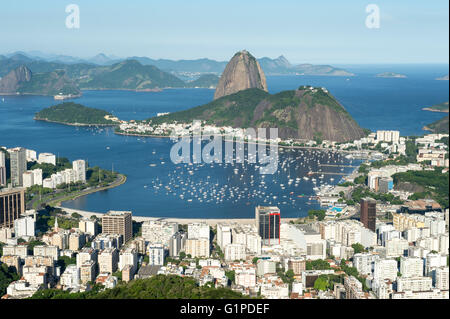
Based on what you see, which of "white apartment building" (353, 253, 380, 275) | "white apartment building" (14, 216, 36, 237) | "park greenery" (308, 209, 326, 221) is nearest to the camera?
"white apartment building" (353, 253, 380, 275)

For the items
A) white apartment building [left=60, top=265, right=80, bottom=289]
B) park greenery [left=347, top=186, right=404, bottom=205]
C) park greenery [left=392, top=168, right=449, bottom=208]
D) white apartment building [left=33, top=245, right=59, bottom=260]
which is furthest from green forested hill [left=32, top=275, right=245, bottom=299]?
park greenery [left=347, top=186, right=404, bottom=205]

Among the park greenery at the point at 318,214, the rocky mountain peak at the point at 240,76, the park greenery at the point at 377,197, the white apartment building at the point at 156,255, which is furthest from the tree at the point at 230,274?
the rocky mountain peak at the point at 240,76

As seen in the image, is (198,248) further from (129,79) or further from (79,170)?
(129,79)

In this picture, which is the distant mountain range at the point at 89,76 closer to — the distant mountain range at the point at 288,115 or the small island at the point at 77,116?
the small island at the point at 77,116

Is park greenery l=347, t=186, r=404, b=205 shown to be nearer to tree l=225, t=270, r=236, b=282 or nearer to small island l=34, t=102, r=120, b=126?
tree l=225, t=270, r=236, b=282
